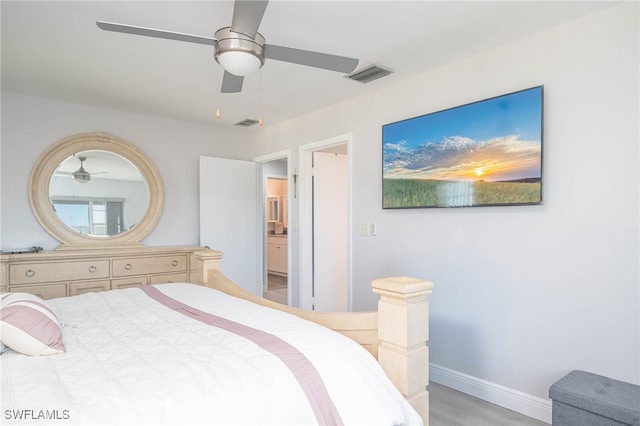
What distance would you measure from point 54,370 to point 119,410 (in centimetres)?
37

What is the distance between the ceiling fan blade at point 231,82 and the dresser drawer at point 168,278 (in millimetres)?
2254

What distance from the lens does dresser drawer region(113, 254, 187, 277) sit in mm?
3504

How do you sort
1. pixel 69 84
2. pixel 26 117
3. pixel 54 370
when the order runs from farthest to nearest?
pixel 26 117, pixel 69 84, pixel 54 370

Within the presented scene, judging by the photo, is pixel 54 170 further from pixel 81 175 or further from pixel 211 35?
pixel 211 35

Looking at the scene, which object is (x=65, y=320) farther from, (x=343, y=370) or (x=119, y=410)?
(x=343, y=370)

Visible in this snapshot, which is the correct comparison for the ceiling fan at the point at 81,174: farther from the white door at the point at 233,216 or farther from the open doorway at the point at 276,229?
the open doorway at the point at 276,229

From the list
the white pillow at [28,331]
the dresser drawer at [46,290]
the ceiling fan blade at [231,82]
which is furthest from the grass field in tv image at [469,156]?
the dresser drawer at [46,290]

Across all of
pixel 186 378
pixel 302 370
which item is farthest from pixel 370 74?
pixel 186 378

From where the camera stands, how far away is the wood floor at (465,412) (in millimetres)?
2186

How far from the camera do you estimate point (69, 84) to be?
3098 mm

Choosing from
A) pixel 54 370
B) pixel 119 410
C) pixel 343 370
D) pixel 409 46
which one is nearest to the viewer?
pixel 119 410

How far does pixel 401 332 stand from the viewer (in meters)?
1.33

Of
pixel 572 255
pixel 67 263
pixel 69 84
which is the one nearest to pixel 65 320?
pixel 67 263

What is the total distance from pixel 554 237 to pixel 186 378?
6.93 feet
